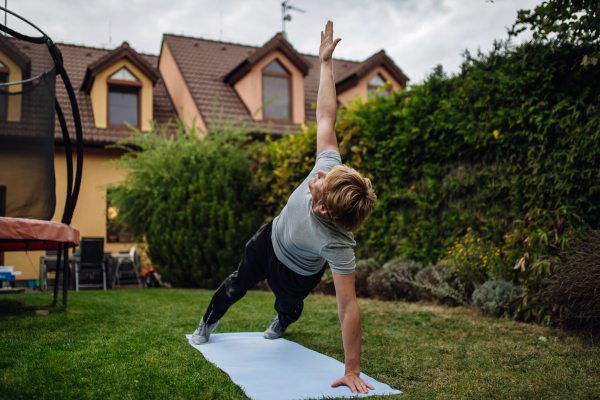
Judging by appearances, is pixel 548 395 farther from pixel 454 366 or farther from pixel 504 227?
pixel 504 227

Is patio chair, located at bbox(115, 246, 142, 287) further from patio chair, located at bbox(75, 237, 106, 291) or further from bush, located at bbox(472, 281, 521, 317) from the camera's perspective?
bush, located at bbox(472, 281, 521, 317)

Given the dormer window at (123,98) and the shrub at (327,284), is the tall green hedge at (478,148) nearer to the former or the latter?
the shrub at (327,284)

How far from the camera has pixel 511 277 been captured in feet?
13.5

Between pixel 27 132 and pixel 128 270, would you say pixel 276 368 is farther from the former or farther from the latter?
pixel 128 270

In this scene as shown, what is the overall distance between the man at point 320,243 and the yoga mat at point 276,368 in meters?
0.12

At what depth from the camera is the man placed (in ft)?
7.11

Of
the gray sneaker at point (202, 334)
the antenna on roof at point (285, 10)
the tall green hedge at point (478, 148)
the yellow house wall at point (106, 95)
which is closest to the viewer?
the gray sneaker at point (202, 334)

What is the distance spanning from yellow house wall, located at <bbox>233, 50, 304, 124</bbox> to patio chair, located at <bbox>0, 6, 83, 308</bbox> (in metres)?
7.57

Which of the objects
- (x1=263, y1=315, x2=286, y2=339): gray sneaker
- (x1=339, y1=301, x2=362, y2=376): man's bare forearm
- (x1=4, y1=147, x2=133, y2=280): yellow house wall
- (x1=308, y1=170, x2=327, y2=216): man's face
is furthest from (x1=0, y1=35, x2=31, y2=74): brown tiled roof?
(x1=4, y1=147, x2=133, y2=280): yellow house wall

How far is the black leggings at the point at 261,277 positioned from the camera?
283 centimetres

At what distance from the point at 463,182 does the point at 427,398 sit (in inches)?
128

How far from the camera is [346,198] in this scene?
6.86ft

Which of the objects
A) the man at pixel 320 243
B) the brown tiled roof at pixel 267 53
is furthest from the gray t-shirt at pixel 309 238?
the brown tiled roof at pixel 267 53

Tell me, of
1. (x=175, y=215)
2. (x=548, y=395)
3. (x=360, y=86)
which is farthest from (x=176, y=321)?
(x=360, y=86)
